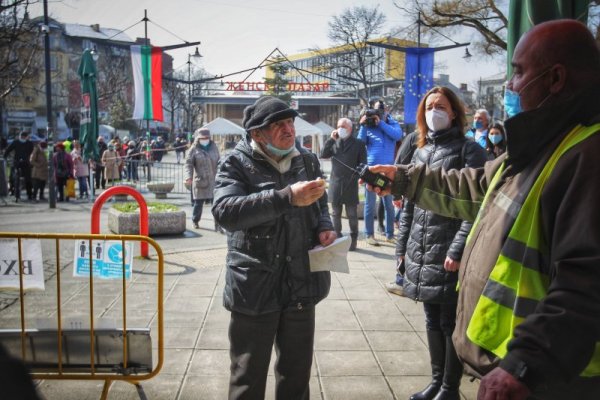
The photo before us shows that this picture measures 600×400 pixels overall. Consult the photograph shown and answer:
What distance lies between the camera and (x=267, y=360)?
3004 millimetres

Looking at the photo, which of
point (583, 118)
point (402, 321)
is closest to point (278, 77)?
point (402, 321)

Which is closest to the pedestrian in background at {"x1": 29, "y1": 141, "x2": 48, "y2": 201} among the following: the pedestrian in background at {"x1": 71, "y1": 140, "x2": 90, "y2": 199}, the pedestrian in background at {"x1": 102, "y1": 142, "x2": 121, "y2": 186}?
the pedestrian in background at {"x1": 71, "y1": 140, "x2": 90, "y2": 199}

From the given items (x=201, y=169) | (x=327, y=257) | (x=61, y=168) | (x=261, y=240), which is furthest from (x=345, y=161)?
(x=61, y=168)

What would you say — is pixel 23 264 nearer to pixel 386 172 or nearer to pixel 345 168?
pixel 386 172

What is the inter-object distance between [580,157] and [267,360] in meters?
1.99

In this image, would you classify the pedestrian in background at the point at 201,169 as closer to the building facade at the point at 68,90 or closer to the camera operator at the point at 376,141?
the camera operator at the point at 376,141

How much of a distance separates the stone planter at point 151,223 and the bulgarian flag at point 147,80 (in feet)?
14.7

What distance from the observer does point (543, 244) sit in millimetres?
1760

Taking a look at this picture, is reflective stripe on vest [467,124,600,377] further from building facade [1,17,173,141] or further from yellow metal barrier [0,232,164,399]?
building facade [1,17,173,141]

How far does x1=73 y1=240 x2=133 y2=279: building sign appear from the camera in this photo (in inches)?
152

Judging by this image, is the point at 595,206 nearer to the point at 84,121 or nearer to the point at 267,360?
the point at 267,360

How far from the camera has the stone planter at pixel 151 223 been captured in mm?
8805

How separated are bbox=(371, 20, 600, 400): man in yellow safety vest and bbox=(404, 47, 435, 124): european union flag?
1112 centimetres

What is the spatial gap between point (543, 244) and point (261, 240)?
5.09 ft
